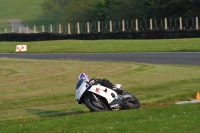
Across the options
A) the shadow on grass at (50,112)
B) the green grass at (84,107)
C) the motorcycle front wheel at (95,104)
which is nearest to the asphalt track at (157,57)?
the green grass at (84,107)

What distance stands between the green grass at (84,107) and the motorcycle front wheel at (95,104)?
13.0 inches

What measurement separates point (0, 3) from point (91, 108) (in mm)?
110091

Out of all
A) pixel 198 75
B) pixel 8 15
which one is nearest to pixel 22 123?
pixel 198 75

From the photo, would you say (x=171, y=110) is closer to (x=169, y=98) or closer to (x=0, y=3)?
(x=169, y=98)

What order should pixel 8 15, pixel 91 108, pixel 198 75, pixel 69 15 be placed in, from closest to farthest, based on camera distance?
pixel 91 108
pixel 198 75
pixel 69 15
pixel 8 15

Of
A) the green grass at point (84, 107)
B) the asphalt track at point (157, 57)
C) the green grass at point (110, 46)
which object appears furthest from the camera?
the green grass at point (110, 46)

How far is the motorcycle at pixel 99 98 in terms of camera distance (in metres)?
13.9

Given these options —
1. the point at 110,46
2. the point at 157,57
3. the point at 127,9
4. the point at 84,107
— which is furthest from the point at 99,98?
the point at 127,9

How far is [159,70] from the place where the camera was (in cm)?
2470

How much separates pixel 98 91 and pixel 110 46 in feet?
88.8

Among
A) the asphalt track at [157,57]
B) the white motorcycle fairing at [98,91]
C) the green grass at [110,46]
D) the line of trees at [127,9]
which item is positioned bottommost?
the line of trees at [127,9]

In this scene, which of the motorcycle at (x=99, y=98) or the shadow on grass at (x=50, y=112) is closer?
the motorcycle at (x=99, y=98)

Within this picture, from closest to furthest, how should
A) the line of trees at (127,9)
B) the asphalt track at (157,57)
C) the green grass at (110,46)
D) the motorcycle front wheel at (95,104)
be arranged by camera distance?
the motorcycle front wheel at (95,104) → the asphalt track at (157,57) → the green grass at (110,46) → the line of trees at (127,9)

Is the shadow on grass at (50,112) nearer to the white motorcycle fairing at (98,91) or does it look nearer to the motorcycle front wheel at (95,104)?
the motorcycle front wheel at (95,104)
